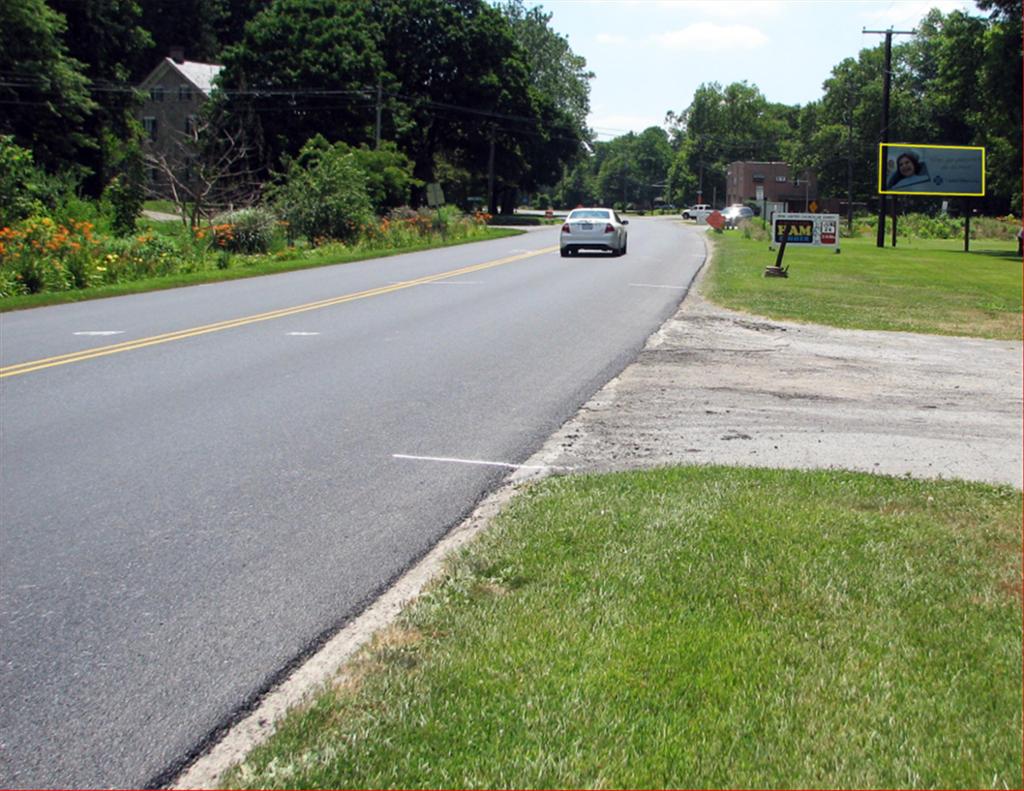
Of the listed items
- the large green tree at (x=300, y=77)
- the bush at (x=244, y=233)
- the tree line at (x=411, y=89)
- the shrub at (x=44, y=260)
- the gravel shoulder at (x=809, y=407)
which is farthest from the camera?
the large green tree at (x=300, y=77)

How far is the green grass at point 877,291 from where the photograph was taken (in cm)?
1934

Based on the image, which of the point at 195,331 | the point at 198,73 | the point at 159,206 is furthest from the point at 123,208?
the point at 198,73

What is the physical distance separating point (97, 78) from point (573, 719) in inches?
2531

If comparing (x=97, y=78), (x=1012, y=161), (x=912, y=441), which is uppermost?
(x=97, y=78)

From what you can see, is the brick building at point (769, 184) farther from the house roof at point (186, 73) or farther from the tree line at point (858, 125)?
the house roof at point (186, 73)

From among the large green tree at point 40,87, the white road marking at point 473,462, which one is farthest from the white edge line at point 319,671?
the large green tree at point 40,87

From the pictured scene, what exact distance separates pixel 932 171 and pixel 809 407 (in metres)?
47.3

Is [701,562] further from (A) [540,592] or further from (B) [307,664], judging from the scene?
(B) [307,664]

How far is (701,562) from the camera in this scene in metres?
5.55

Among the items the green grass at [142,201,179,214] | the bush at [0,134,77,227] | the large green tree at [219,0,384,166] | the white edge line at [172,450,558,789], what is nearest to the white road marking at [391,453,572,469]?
the white edge line at [172,450,558,789]

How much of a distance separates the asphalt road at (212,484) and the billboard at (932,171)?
39.7 m

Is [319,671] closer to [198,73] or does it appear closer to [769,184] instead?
[198,73]

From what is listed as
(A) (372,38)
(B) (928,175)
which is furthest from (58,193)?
(B) (928,175)

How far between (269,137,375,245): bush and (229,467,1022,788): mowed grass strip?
33.8 meters
